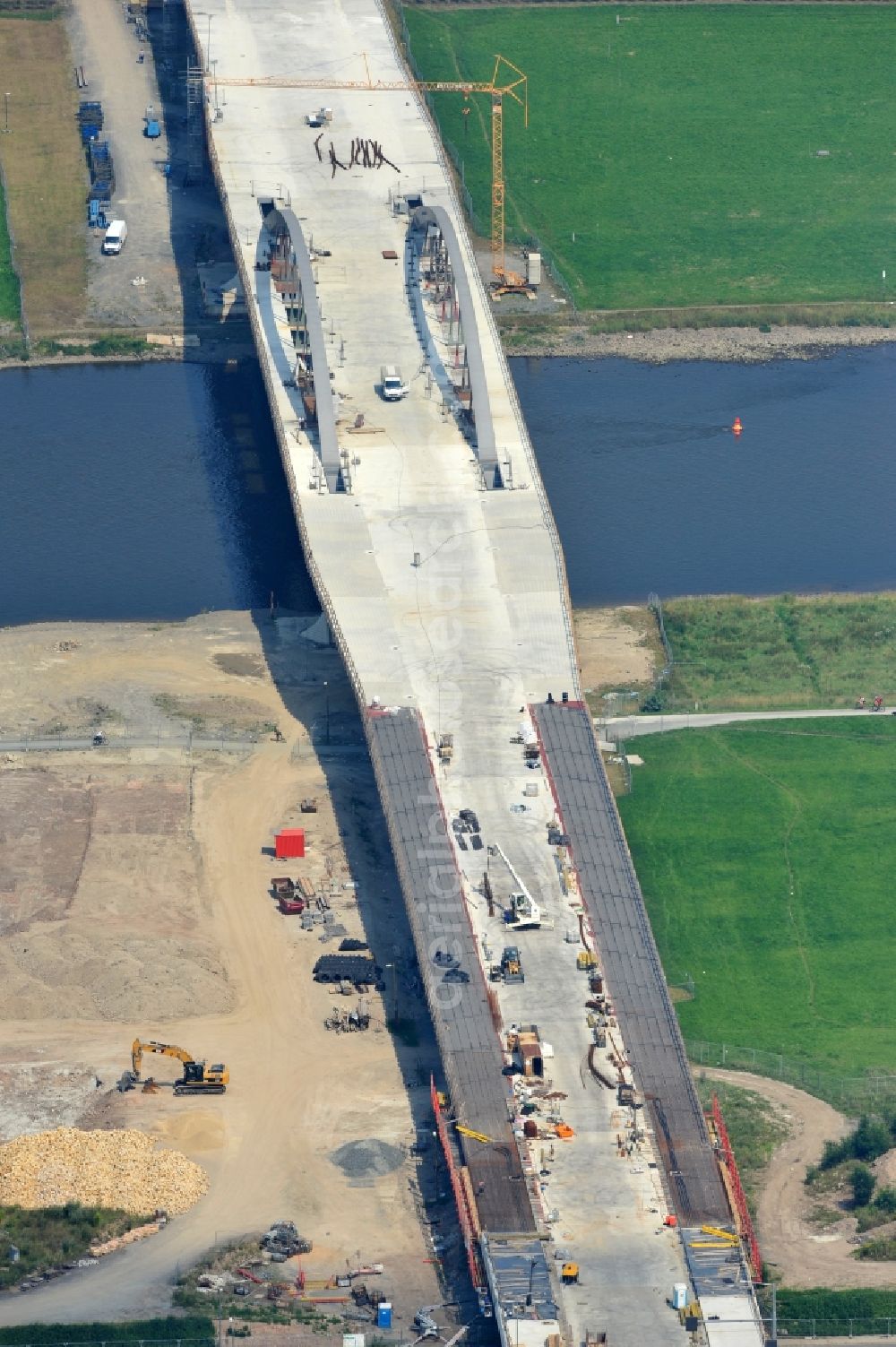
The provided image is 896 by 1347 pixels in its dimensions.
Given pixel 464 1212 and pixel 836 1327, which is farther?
pixel 464 1212

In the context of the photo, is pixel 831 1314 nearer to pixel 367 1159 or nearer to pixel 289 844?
pixel 367 1159

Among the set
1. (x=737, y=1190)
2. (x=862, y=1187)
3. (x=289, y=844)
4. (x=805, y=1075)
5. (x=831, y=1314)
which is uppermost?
(x=289, y=844)

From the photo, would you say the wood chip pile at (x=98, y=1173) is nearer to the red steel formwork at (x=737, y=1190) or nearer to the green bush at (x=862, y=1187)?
the red steel formwork at (x=737, y=1190)

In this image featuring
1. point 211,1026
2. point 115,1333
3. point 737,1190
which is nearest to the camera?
point 115,1333

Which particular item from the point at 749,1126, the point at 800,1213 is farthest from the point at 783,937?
the point at 800,1213

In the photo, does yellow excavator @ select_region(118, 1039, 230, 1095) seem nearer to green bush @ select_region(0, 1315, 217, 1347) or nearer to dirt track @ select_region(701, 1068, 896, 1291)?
green bush @ select_region(0, 1315, 217, 1347)
